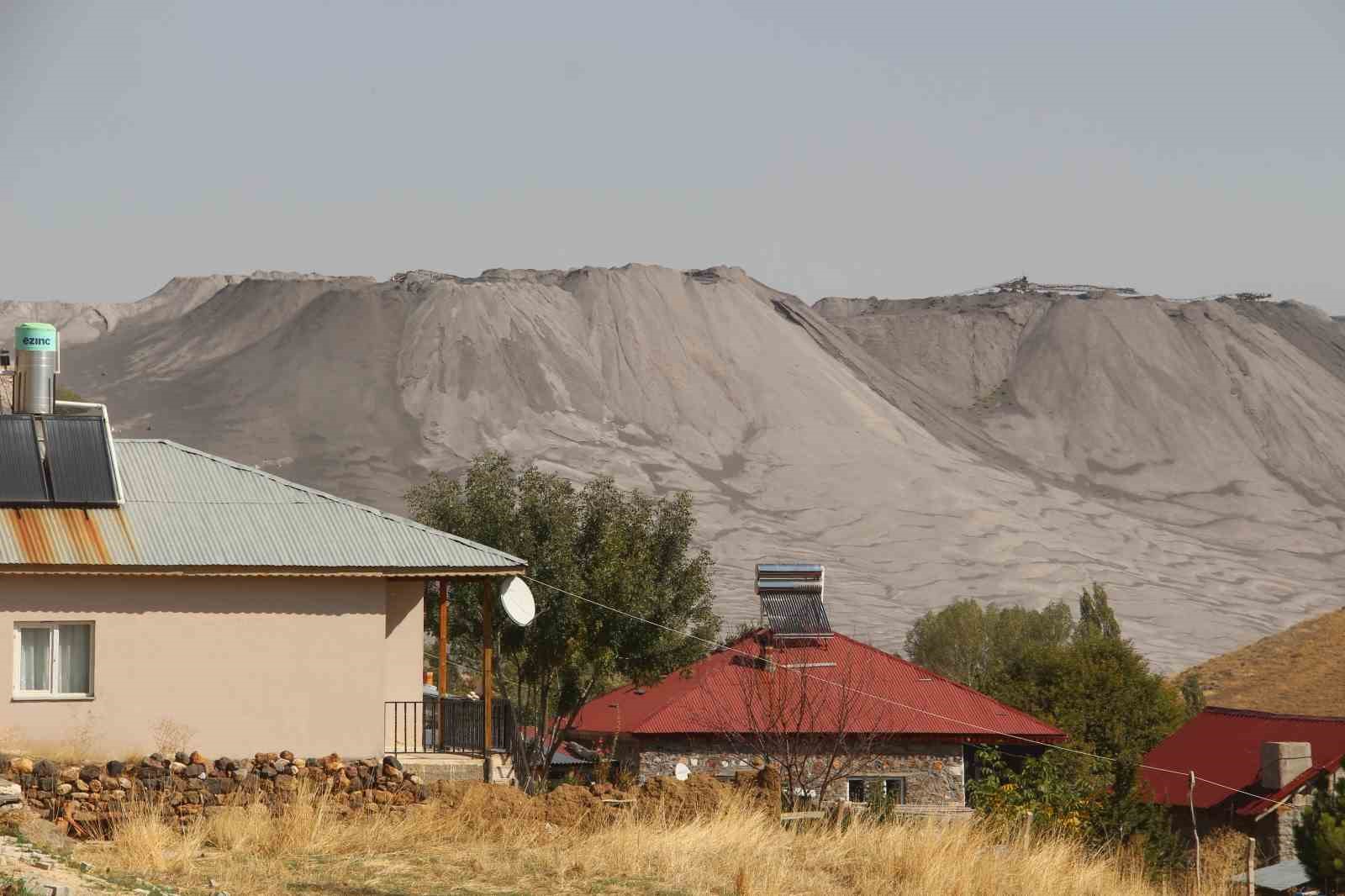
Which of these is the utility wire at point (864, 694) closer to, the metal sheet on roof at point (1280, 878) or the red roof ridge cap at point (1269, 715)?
the red roof ridge cap at point (1269, 715)

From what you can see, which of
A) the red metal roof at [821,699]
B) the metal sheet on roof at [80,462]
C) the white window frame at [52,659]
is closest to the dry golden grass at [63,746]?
the white window frame at [52,659]

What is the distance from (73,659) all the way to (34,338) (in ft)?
14.4

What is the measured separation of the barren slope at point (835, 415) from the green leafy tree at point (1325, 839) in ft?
242

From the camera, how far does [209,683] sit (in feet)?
65.9

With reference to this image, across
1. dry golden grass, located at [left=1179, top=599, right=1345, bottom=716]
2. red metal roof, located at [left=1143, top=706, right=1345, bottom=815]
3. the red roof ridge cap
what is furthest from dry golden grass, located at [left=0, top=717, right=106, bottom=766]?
dry golden grass, located at [left=1179, top=599, right=1345, bottom=716]

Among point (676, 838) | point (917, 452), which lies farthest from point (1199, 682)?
point (917, 452)

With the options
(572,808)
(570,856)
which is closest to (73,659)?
(572,808)

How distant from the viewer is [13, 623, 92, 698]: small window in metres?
19.6

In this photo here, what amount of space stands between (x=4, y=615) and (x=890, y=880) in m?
A: 10.3

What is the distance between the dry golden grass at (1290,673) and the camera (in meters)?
54.8

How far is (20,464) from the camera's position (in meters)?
20.7

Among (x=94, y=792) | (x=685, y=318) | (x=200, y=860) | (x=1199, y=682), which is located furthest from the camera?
(x=685, y=318)

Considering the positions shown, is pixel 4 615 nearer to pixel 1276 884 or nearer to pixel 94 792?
pixel 94 792

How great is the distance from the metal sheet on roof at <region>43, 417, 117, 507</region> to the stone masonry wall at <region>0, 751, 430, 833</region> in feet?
11.1
